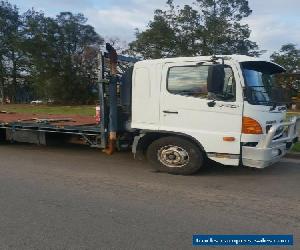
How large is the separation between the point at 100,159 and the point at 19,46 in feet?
123

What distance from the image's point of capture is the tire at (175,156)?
22.9 feet

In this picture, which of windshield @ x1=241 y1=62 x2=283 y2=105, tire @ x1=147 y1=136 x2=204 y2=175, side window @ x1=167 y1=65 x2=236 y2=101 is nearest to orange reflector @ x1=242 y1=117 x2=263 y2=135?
windshield @ x1=241 y1=62 x2=283 y2=105

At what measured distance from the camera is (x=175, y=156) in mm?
7129

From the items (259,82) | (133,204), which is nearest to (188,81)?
(259,82)

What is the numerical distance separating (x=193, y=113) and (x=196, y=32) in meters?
31.6

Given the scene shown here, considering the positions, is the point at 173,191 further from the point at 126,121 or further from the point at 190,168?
the point at 126,121

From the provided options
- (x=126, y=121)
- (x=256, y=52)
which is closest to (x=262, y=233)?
(x=126, y=121)

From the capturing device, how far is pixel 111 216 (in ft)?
16.6

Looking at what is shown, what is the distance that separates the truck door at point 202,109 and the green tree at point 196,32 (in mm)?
29766

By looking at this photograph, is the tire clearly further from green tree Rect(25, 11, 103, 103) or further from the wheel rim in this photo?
green tree Rect(25, 11, 103, 103)

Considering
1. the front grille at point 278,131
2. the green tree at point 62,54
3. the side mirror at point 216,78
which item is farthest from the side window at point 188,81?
the green tree at point 62,54

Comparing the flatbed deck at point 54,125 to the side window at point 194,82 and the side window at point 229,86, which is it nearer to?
the side window at point 194,82

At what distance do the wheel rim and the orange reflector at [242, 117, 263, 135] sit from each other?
113cm

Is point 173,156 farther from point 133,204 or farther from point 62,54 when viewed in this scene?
point 62,54
